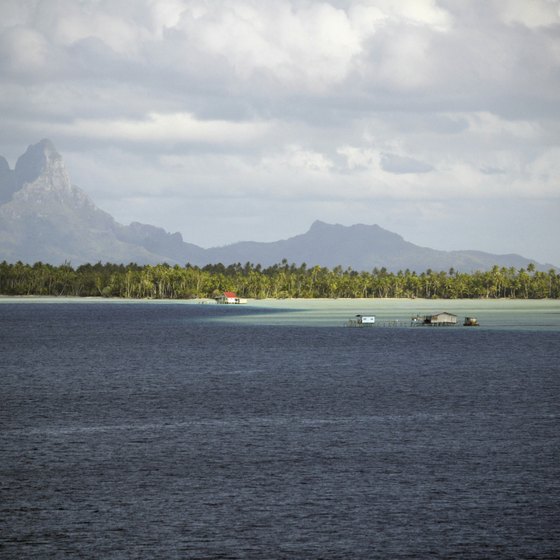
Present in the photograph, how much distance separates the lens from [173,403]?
281ft

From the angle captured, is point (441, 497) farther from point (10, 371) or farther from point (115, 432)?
point (10, 371)

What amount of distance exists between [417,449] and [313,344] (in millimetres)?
105172

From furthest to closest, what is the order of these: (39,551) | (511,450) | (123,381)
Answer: (123,381) < (511,450) < (39,551)

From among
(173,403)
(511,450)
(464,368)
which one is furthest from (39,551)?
(464,368)

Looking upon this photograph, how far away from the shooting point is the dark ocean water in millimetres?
41812

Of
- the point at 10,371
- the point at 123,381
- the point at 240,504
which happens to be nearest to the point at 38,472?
the point at 240,504

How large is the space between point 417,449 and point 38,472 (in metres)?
24.4

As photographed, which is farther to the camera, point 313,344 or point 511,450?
point 313,344

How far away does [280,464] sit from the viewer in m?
56.7

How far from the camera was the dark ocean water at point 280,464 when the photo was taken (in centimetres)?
4181

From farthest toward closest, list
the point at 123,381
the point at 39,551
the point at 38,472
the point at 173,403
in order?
the point at 123,381
the point at 173,403
the point at 38,472
the point at 39,551

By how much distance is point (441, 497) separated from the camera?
4878 cm

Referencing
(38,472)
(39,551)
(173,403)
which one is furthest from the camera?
(173,403)

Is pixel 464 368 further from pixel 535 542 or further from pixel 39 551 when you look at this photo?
pixel 39 551
